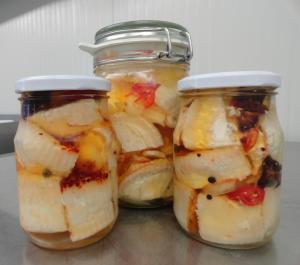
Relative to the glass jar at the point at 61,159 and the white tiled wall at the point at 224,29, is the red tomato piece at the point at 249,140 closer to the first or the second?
the glass jar at the point at 61,159

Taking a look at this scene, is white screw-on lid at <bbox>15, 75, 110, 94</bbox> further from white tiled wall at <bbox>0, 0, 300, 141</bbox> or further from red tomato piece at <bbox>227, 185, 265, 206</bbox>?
white tiled wall at <bbox>0, 0, 300, 141</bbox>

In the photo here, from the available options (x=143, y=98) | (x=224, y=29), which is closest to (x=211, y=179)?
(x=143, y=98)

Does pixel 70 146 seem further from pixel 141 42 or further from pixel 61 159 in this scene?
pixel 141 42

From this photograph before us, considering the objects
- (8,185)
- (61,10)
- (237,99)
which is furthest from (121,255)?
(61,10)

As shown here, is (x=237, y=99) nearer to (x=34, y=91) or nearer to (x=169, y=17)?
(x=34, y=91)

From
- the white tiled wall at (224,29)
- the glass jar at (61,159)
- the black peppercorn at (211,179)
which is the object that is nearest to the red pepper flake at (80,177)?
the glass jar at (61,159)
